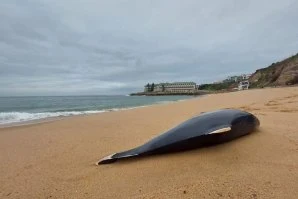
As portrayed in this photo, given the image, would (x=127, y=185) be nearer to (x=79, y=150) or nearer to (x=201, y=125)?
(x=201, y=125)

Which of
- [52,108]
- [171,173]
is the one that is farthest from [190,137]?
[52,108]

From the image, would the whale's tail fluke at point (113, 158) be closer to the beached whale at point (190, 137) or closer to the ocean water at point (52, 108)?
the beached whale at point (190, 137)

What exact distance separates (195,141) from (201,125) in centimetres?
27

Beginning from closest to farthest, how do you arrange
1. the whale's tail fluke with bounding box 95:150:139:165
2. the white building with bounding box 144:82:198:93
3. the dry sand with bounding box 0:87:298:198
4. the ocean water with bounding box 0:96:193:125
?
the dry sand with bounding box 0:87:298:198 → the whale's tail fluke with bounding box 95:150:139:165 → the ocean water with bounding box 0:96:193:125 → the white building with bounding box 144:82:198:93

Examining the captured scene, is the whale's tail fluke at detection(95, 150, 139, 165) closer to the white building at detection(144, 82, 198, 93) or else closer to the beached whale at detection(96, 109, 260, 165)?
the beached whale at detection(96, 109, 260, 165)

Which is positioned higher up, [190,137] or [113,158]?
[190,137]

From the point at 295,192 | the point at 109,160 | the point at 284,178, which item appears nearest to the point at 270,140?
the point at 284,178

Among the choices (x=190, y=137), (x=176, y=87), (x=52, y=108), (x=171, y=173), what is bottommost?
(x=52, y=108)

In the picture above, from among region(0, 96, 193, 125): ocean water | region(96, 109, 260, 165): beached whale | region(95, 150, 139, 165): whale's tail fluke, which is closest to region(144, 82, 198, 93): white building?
region(0, 96, 193, 125): ocean water

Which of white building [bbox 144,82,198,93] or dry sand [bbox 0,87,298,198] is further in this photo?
white building [bbox 144,82,198,93]

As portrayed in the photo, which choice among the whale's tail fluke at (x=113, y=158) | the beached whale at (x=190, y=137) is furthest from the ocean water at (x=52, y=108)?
the beached whale at (x=190, y=137)

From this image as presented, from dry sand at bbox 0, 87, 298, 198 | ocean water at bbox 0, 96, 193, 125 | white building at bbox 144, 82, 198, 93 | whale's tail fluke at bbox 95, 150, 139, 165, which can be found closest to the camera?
dry sand at bbox 0, 87, 298, 198

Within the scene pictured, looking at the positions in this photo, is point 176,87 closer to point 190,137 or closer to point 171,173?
point 190,137

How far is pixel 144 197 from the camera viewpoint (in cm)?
199
